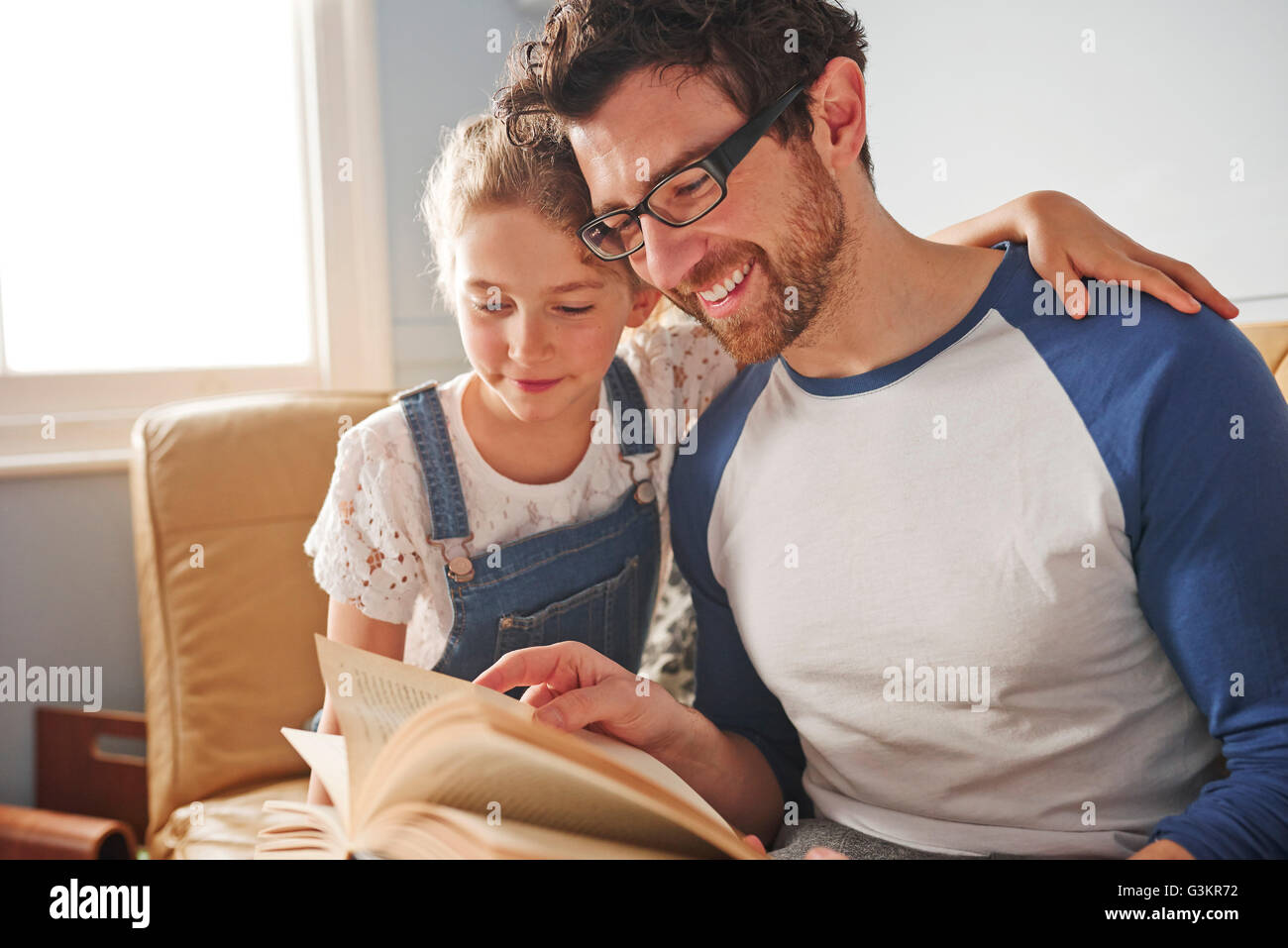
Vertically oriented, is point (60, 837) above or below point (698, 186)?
below

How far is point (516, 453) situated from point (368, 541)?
0.69 feet

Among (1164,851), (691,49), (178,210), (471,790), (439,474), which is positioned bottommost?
(1164,851)

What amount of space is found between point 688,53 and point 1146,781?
76 cm

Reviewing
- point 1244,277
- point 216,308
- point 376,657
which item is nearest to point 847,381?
point 376,657

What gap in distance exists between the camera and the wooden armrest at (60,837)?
1181 millimetres

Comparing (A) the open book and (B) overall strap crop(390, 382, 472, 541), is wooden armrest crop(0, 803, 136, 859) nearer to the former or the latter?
(B) overall strap crop(390, 382, 472, 541)

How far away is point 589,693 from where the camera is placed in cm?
77

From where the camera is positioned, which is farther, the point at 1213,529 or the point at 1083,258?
the point at 1083,258

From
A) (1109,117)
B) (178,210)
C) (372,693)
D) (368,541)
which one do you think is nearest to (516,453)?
(368,541)

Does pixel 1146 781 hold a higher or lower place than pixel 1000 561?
lower

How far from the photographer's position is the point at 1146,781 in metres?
0.80

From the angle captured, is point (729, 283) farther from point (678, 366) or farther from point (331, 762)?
point (331, 762)

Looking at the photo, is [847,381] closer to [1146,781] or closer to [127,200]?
[1146,781]

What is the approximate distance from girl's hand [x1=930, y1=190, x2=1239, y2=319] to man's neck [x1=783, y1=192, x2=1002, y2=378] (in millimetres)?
46
